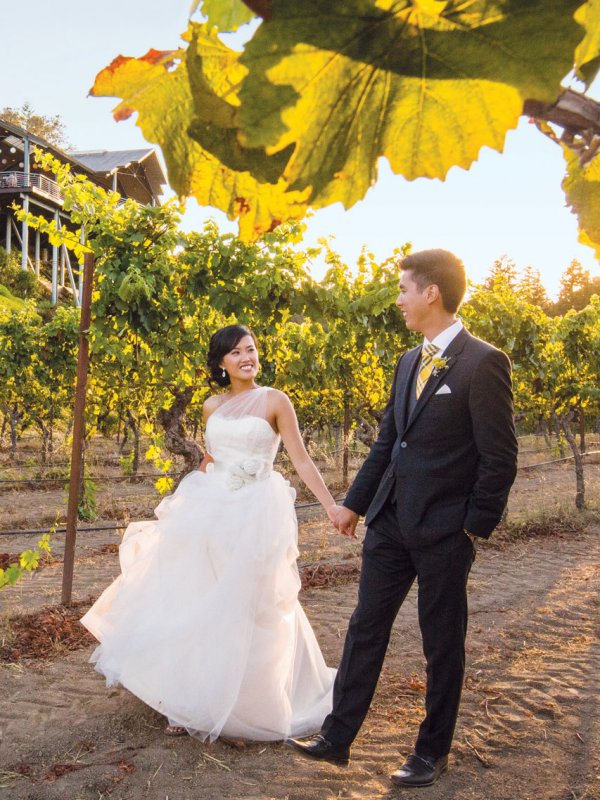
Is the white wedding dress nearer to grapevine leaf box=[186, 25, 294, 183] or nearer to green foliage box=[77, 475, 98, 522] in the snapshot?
grapevine leaf box=[186, 25, 294, 183]

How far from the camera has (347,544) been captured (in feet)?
27.3

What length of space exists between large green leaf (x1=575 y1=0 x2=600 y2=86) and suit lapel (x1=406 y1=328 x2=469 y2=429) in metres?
2.02

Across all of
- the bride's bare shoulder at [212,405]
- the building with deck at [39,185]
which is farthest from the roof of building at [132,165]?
the bride's bare shoulder at [212,405]

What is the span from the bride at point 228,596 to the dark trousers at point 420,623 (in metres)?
0.46

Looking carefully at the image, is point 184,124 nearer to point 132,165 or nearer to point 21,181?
point 132,165

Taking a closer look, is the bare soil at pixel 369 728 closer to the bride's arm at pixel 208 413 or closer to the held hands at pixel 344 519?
the held hands at pixel 344 519

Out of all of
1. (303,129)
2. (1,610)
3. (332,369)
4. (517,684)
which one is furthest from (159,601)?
(332,369)

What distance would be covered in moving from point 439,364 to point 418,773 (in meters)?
1.49

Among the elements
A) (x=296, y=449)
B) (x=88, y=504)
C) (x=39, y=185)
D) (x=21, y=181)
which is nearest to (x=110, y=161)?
(x=39, y=185)

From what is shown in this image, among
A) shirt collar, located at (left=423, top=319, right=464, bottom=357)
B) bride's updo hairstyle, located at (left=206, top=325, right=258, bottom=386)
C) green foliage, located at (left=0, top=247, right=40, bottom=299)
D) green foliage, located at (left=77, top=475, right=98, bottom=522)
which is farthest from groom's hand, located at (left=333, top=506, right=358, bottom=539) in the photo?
green foliage, located at (left=0, top=247, right=40, bottom=299)

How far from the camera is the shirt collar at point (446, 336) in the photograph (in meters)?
2.55

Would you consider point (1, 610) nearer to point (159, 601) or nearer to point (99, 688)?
point (99, 688)

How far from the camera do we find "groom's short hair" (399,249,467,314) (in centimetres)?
255

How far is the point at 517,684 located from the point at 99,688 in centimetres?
224
